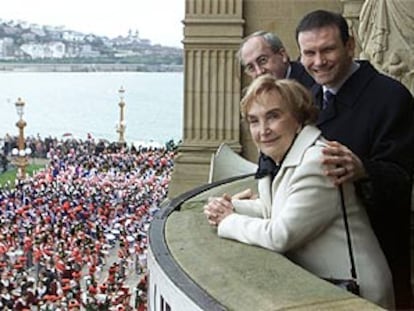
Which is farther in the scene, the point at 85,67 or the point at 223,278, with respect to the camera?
the point at 85,67

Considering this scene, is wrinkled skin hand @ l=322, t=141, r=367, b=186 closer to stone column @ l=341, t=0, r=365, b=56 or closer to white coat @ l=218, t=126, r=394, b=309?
white coat @ l=218, t=126, r=394, b=309

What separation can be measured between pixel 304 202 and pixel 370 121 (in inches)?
15.5

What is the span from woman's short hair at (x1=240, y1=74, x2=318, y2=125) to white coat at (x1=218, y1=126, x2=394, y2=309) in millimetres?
40

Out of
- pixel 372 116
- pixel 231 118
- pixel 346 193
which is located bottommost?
pixel 231 118

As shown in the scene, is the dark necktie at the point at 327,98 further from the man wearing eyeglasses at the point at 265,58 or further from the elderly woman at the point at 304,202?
the man wearing eyeglasses at the point at 265,58

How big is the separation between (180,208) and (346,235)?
1015mm

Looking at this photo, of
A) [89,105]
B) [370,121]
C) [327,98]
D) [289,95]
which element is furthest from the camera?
[89,105]

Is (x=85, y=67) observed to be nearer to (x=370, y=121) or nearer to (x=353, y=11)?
(x=353, y=11)

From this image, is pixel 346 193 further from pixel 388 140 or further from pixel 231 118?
pixel 231 118

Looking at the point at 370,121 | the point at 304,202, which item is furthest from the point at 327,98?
the point at 304,202

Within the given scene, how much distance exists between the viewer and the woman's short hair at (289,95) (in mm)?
2242

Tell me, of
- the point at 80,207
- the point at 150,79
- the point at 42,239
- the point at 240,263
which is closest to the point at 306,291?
the point at 240,263

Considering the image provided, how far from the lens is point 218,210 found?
2.60 metres

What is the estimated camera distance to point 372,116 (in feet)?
8.02
